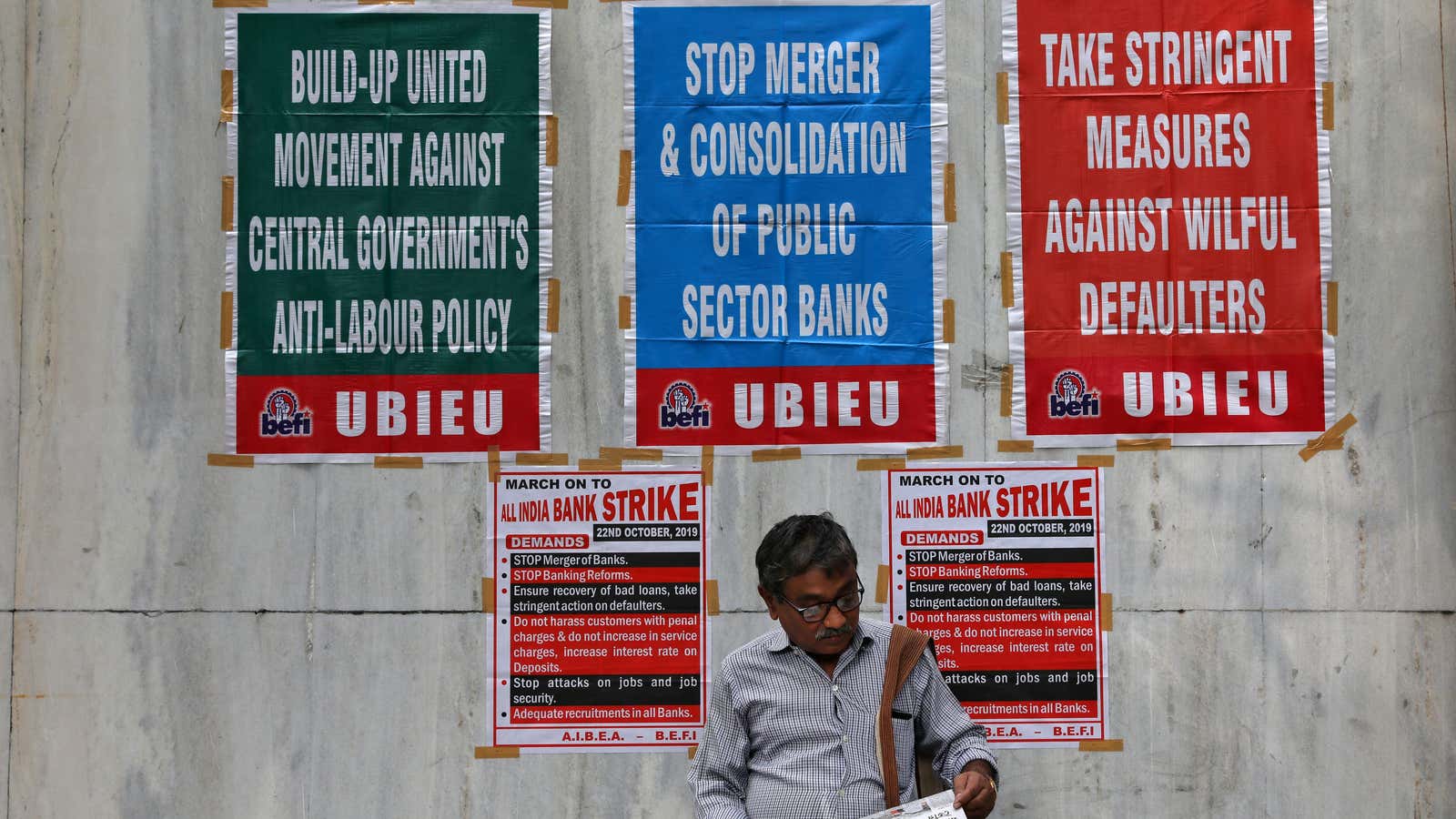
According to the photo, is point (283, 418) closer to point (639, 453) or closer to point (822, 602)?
point (639, 453)

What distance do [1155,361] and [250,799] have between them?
11.6 ft

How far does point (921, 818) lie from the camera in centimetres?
304

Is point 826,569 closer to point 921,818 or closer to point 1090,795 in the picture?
point 921,818

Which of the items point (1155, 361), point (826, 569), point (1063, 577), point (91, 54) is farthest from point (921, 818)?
point (91, 54)

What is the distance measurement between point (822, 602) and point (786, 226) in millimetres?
1818

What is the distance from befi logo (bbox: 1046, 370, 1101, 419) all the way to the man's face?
1649mm

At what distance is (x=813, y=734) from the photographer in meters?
3.26

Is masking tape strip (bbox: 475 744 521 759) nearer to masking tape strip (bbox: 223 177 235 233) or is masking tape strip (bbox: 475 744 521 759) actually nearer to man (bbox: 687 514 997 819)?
man (bbox: 687 514 997 819)

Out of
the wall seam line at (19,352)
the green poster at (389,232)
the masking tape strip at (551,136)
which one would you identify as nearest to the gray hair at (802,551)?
the green poster at (389,232)

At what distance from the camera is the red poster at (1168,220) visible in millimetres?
4594

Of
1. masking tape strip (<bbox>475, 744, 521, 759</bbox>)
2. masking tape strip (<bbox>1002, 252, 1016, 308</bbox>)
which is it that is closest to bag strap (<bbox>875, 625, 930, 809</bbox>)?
masking tape strip (<bbox>1002, 252, 1016, 308</bbox>)

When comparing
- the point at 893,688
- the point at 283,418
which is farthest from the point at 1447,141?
the point at 283,418

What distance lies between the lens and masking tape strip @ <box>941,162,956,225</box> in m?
4.62

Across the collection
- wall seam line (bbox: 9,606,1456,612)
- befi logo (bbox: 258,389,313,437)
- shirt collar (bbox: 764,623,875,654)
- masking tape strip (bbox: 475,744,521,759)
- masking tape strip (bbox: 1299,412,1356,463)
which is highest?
befi logo (bbox: 258,389,313,437)
